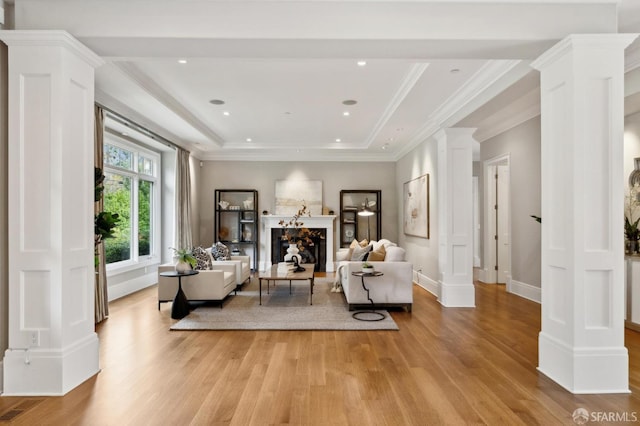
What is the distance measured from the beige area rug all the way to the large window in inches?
83.7

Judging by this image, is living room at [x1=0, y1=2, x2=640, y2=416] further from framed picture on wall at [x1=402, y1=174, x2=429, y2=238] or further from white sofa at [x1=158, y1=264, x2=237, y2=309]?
white sofa at [x1=158, y1=264, x2=237, y2=309]

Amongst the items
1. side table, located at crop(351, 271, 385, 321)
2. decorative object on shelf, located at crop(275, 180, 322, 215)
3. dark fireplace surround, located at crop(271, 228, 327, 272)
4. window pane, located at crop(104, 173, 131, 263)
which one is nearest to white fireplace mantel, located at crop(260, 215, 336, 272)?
dark fireplace surround, located at crop(271, 228, 327, 272)

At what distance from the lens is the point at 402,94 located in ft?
16.0

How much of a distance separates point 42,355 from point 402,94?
177 inches

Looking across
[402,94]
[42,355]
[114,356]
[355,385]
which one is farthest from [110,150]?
[355,385]

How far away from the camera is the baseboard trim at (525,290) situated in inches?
221

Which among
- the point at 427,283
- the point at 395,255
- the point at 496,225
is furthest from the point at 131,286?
the point at 496,225

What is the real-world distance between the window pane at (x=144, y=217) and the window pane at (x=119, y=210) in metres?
0.27

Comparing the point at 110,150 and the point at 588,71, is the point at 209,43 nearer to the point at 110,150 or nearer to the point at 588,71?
the point at 588,71

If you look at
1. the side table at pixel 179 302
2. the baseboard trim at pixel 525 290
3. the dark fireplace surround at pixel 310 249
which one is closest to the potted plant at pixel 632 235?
the baseboard trim at pixel 525 290

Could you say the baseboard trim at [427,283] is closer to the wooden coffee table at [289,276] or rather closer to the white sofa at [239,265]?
the wooden coffee table at [289,276]

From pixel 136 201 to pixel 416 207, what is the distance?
5159 millimetres

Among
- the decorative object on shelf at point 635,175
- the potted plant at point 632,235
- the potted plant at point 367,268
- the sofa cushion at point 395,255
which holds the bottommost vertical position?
the potted plant at point 367,268

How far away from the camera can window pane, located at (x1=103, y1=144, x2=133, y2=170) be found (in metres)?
6.02
